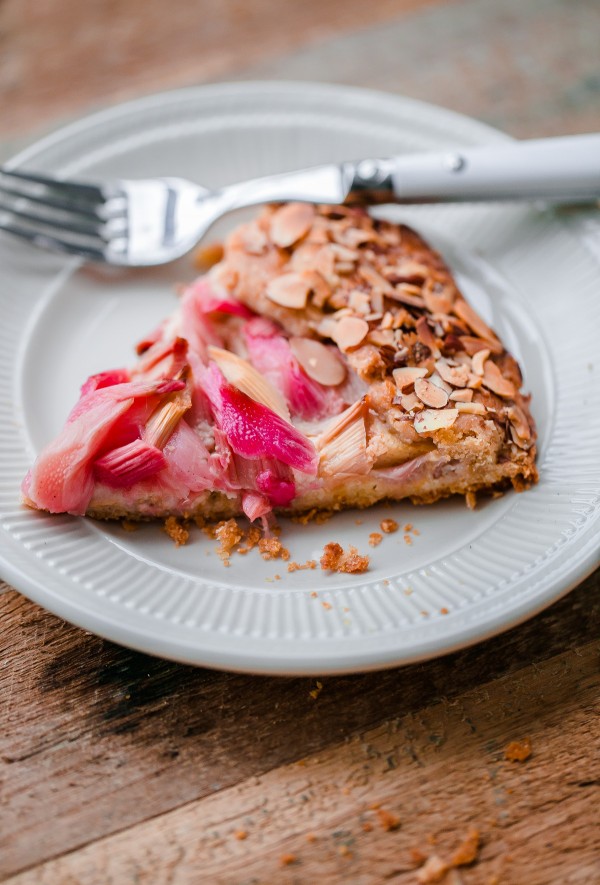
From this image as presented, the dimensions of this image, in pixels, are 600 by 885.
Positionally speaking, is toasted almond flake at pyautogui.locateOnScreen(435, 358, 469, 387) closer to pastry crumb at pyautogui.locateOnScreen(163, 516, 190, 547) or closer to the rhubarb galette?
the rhubarb galette

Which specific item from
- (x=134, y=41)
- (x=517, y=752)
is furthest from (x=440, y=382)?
(x=134, y=41)

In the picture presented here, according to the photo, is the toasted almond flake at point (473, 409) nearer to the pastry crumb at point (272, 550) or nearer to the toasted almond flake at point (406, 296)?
the toasted almond flake at point (406, 296)

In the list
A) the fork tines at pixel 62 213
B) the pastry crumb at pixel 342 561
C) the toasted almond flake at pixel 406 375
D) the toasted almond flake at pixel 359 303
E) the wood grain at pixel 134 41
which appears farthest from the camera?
the wood grain at pixel 134 41

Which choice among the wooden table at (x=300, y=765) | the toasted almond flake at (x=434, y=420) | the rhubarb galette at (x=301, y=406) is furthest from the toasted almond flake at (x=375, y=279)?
the wooden table at (x=300, y=765)

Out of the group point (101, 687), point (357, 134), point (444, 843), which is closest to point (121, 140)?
point (357, 134)

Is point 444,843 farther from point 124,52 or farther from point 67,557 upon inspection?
point 124,52

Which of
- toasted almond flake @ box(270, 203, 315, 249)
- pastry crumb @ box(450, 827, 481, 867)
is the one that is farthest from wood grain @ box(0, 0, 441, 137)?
pastry crumb @ box(450, 827, 481, 867)
